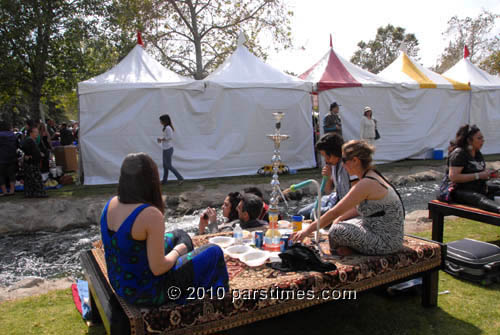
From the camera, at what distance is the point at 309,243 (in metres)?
3.10

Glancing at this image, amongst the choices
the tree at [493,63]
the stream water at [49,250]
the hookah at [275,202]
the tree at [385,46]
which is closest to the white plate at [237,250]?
the hookah at [275,202]

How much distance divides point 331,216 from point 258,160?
7.12 metres

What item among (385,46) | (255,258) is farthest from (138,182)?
(385,46)

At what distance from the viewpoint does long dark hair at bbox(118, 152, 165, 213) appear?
6.26 feet

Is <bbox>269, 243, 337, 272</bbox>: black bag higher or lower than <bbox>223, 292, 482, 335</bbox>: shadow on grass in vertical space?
higher

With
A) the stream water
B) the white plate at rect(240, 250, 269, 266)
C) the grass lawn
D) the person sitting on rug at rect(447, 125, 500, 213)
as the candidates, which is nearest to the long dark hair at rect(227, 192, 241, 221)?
the stream water

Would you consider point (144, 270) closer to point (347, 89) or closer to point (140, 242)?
point (140, 242)

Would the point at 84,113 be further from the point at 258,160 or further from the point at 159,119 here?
the point at 258,160

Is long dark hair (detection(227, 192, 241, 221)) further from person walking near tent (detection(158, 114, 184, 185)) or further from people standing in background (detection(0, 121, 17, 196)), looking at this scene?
people standing in background (detection(0, 121, 17, 196))

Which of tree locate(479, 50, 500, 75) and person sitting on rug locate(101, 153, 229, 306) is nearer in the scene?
person sitting on rug locate(101, 153, 229, 306)

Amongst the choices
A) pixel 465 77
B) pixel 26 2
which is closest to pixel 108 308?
pixel 26 2

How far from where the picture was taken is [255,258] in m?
2.72

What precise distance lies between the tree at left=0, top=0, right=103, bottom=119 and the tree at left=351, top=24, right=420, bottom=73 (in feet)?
114

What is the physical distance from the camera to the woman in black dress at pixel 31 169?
7.18m
